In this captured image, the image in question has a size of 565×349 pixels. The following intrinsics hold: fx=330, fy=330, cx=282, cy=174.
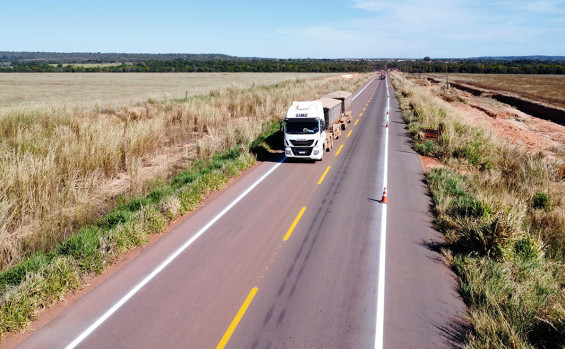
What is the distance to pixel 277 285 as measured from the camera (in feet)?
26.0

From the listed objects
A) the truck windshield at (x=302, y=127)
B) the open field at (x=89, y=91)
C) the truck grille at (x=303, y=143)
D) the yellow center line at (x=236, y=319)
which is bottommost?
the yellow center line at (x=236, y=319)

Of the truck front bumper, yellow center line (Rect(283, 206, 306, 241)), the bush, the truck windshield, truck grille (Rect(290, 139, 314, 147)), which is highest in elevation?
the truck windshield

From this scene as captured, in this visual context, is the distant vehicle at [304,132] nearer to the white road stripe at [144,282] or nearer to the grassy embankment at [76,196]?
the grassy embankment at [76,196]

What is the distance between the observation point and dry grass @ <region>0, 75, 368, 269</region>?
988 cm

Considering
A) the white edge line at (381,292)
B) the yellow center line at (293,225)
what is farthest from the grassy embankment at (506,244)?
the yellow center line at (293,225)

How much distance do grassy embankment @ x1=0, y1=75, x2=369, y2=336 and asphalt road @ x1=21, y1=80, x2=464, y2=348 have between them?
0.72 meters

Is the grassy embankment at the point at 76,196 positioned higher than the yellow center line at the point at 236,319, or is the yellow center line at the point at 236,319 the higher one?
the grassy embankment at the point at 76,196

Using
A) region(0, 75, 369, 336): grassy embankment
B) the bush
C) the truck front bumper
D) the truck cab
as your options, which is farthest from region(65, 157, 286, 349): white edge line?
the bush

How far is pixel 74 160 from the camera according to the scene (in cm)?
1384

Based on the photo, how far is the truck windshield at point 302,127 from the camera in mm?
17766

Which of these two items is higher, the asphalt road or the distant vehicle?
the distant vehicle

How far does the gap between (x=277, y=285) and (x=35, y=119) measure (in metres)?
18.0

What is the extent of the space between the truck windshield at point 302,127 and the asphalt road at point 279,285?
17.2ft

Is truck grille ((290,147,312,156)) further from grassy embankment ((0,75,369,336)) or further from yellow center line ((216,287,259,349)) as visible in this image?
yellow center line ((216,287,259,349))
